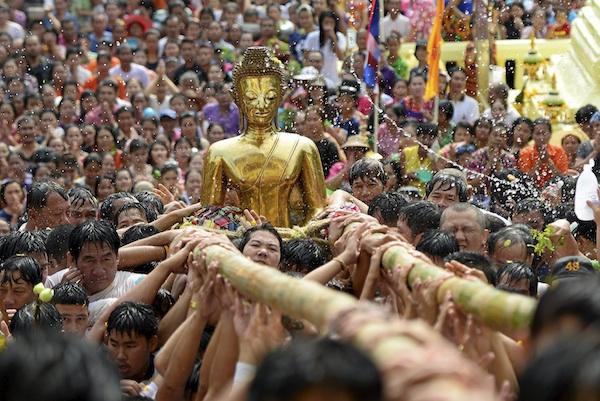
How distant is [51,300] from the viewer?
6.84 m

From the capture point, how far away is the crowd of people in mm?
3283

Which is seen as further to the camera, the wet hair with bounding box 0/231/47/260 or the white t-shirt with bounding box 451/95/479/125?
the white t-shirt with bounding box 451/95/479/125

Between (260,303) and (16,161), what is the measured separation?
9.35 m

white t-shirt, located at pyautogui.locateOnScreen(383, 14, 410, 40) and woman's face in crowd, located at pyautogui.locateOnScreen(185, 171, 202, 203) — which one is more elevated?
white t-shirt, located at pyautogui.locateOnScreen(383, 14, 410, 40)

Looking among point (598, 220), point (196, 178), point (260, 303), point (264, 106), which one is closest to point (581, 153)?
point (196, 178)

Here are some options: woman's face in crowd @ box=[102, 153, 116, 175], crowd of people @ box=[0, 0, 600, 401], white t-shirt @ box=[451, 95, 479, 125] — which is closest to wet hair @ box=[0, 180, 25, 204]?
crowd of people @ box=[0, 0, 600, 401]

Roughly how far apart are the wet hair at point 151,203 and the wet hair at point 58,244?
0.82 meters

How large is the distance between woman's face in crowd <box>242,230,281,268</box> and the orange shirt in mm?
5786

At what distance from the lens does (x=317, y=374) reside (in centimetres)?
287

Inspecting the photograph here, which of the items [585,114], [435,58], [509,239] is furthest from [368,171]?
[435,58]

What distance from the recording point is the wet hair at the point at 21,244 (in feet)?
27.6

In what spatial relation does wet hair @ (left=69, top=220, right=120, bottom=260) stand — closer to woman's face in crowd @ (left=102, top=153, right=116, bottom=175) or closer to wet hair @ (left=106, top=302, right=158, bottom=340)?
wet hair @ (left=106, top=302, right=158, bottom=340)

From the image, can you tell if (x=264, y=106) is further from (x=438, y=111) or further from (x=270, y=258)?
(x=438, y=111)

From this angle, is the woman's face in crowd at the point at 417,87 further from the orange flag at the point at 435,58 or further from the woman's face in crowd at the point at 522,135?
the woman's face in crowd at the point at 522,135
